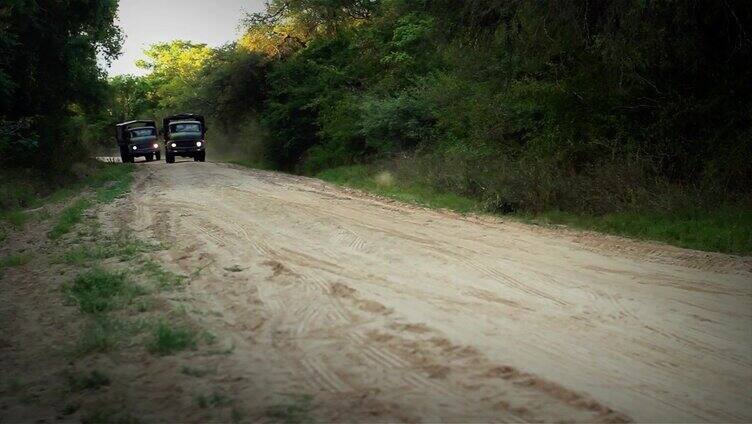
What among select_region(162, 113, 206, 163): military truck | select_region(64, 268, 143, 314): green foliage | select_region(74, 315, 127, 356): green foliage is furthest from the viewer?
select_region(162, 113, 206, 163): military truck

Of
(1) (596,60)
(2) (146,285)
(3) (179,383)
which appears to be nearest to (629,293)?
(3) (179,383)

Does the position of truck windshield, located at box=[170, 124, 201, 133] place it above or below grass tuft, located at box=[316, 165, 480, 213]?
above

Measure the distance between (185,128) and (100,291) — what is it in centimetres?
3089

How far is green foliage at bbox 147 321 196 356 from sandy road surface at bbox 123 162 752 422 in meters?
0.33

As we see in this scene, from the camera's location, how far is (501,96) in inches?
634

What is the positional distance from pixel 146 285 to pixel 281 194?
9051 millimetres

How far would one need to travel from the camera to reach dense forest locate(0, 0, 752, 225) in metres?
11.8

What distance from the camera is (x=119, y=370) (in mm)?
4902

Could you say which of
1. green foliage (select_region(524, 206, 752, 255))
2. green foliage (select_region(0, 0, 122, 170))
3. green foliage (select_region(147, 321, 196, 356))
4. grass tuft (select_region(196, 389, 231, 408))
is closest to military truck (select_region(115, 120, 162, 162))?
green foliage (select_region(0, 0, 122, 170))

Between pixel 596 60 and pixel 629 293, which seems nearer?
pixel 629 293

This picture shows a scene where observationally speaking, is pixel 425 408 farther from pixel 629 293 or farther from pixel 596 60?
pixel 596 60

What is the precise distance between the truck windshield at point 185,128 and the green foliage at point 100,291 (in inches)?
1171

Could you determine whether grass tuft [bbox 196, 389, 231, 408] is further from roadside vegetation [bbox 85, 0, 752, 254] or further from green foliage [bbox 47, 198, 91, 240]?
green foliage [bbox 47, 198, 91, 240]

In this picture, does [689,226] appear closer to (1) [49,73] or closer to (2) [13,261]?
(2) [13,261]
